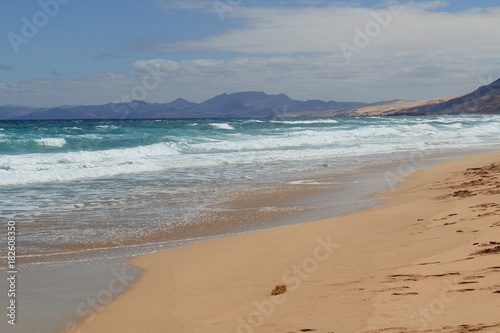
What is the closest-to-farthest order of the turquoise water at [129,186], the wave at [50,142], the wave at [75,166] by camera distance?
the turquoise water at [129,186] < the wave at [75,166] < the wave at [50,142]

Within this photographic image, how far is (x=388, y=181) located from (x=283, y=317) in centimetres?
1306

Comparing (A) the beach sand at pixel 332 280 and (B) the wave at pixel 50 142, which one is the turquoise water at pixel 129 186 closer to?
(A) the beach sand at pixel 332 280

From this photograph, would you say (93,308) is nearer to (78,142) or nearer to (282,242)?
(282,242)

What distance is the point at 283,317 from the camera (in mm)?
5453

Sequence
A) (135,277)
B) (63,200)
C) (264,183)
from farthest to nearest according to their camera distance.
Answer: (264,183) < (63,200) < (135,277)

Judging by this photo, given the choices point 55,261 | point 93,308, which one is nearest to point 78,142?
point 55,261
